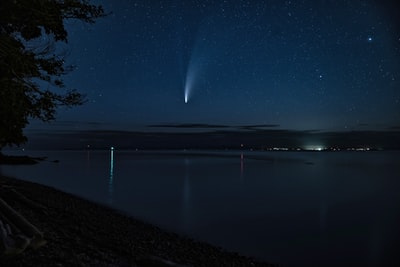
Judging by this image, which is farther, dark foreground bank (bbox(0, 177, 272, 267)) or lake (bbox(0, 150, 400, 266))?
lake (bbox(0, 150, 400, 266))

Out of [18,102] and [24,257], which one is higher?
[18,102]

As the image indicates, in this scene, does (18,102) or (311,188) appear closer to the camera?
(18,102)

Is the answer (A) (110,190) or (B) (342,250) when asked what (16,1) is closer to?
(B) (342,250)

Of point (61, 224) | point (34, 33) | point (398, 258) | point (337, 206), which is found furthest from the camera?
point (337, 206)

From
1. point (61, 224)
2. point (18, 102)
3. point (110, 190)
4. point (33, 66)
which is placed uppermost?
point (33, 66)

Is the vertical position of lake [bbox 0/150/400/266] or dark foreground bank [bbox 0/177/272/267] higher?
dark foreground bank [bbox 0/177/272/267]

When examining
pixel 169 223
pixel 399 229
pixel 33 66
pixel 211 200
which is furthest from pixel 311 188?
pixel 33 66

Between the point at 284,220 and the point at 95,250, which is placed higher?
the point at 95,250

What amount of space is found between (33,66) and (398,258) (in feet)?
53.0

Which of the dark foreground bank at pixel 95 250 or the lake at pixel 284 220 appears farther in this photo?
the lake at pixel 284 220

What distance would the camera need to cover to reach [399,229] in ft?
72.2

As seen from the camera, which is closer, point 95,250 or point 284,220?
point 95,250

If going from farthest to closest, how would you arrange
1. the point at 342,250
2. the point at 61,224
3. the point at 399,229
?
the point at 399,229
the point at 342,250
the point at 61,224

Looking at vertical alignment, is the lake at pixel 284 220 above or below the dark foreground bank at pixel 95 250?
below
